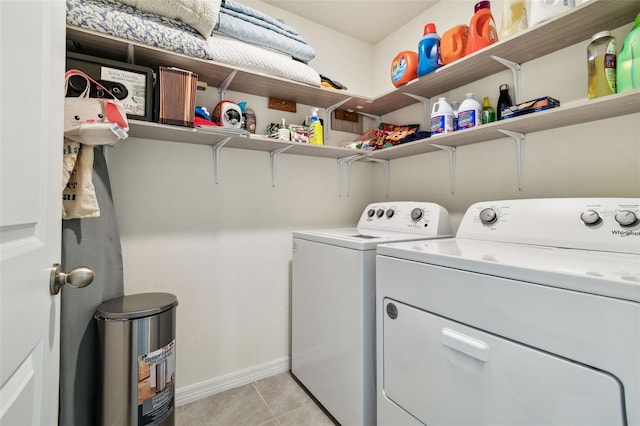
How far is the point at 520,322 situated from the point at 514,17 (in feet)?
4.58

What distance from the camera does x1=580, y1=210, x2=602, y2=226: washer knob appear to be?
108 centimetres

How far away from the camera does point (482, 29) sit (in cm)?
148

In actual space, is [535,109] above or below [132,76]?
below

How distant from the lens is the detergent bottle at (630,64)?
1.03 meters

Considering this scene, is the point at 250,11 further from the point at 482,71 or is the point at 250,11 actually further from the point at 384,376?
the point at 384,376

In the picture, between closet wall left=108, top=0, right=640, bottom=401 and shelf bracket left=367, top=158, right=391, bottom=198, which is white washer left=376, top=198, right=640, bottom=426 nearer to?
closet wall left=108, top=0, right=640, bottom=401

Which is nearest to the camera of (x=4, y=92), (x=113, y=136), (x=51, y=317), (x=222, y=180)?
(x=4, y=92)

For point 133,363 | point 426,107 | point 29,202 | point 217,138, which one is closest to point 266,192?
point 217,138

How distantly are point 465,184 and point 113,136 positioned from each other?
189 centimetres

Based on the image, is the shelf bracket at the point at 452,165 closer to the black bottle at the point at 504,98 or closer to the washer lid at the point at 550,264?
the black bottle at the point at 504,98

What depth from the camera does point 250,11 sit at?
5.42 feet

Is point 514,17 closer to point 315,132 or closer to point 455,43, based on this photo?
point 455,43

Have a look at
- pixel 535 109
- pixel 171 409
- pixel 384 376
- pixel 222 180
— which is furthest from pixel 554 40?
pixel 171 409

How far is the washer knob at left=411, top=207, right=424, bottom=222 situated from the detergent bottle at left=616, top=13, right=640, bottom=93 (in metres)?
0.95
